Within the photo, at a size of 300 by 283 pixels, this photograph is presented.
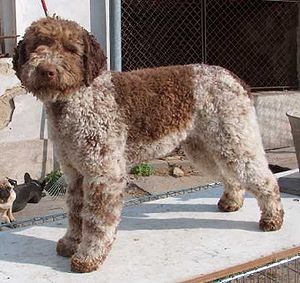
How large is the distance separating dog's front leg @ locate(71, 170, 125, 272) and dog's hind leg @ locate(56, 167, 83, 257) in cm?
19

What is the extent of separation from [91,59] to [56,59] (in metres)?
0.18

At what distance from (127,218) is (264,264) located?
1013mm

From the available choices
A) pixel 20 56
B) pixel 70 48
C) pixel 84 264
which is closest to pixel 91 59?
pixel 70 48

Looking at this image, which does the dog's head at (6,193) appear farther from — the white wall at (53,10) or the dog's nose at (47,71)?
the dog's nose at (47,71)

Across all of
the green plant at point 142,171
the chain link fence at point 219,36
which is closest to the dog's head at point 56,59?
the green plant at point 142,171

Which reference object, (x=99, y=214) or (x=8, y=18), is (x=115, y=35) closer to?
(x=8, y=18)

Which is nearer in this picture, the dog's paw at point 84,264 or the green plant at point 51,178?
the dog's paw at point 84,264

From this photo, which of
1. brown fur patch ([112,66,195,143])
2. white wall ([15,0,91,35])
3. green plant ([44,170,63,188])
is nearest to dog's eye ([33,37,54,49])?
brown fur patch ([112,66,195,143])

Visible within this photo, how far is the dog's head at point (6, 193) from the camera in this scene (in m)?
5.17

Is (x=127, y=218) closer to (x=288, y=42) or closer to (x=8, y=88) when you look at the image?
(x=8, y=88)

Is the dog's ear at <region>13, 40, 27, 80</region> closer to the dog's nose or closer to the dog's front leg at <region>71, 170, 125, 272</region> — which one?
the dog's nose

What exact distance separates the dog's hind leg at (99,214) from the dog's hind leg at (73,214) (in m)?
0.19

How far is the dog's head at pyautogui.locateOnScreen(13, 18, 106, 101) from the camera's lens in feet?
8.41

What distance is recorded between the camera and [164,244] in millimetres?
3238
